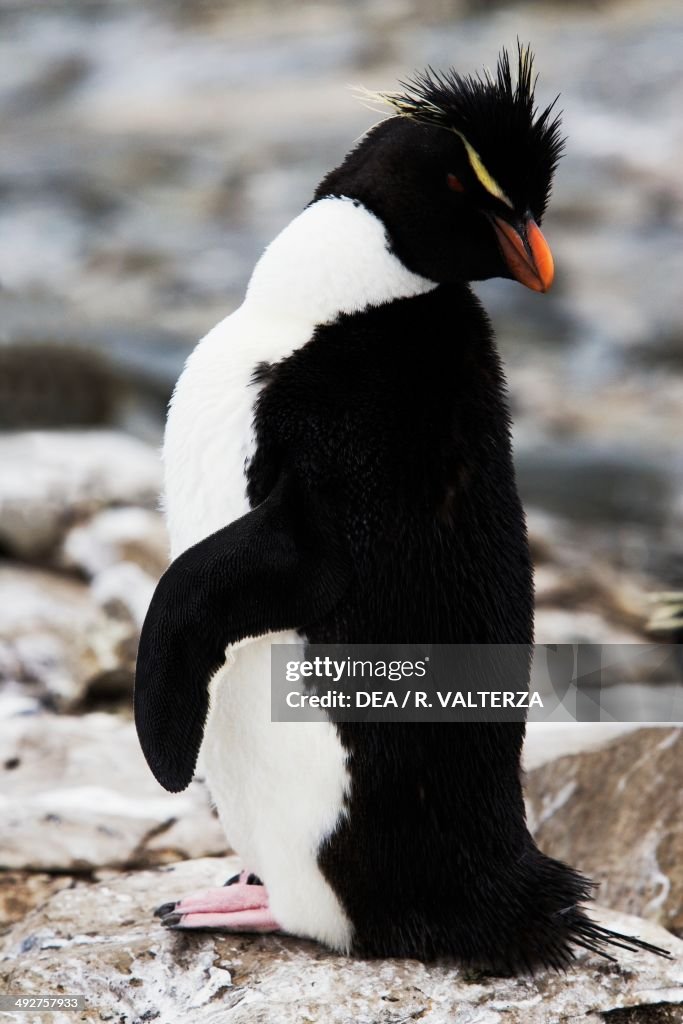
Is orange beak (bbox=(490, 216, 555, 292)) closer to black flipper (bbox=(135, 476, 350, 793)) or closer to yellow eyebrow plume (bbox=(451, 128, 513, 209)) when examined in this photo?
yellow eyebrow plume (bbox=(451, 128, 513, 209))

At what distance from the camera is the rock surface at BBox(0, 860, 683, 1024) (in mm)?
1603

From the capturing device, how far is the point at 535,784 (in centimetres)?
245

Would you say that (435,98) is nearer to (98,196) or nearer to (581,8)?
(98,196)

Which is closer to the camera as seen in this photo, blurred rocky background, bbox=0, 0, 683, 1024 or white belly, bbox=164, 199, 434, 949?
white belly, bbox=164, 199, 434, 949

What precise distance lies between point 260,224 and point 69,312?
150cm

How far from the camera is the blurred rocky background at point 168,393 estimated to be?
175cm

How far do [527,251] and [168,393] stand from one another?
17.6 feet

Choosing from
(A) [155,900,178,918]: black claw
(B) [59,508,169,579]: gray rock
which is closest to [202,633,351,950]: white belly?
(A) [155,900,178,918]: black claw

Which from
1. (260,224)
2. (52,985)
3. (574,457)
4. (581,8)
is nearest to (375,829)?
(52,985)

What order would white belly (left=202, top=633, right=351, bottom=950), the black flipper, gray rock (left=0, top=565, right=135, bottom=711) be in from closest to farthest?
1. the black flipper
2. white belly (left=202, top=633, right=351, bottom=950)
3. gray rock (left=0, top=565, right=135, bottom=711)

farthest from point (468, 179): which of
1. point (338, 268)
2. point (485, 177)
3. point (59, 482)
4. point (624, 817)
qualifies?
point (59, 482)

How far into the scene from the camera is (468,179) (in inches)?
61.9

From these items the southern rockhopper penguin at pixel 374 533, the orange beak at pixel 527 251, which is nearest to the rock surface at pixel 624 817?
the southern rockhopper penguin at pixel 374 533

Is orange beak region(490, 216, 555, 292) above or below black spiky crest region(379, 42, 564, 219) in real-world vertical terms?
below
